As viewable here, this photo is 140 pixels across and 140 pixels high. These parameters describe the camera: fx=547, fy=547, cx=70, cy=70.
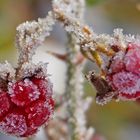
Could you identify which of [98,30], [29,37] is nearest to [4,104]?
[29,37]

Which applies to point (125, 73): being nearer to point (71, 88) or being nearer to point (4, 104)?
point (4, 104)

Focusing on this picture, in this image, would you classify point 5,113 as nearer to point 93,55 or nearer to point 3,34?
point 93,55

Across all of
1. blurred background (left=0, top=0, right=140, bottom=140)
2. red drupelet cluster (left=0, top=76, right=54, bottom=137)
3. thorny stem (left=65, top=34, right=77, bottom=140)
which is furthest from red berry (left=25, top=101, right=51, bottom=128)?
blurred background (left=0, top=0, right=140, bottom=140)

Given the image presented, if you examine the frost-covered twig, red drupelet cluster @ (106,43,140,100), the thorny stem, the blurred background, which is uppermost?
the blurred background

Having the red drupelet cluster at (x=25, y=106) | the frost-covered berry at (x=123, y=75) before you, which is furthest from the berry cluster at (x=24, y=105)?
the frost-covered berry at (x=123, y=75)

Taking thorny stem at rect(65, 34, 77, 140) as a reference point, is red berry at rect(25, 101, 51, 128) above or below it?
below

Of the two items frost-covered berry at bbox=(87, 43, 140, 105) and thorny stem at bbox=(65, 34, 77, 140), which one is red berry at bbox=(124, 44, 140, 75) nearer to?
frost-covered berry at bbox=(87, 43, 140, 105)

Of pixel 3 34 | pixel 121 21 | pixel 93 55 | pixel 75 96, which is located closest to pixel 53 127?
pixel 75 96

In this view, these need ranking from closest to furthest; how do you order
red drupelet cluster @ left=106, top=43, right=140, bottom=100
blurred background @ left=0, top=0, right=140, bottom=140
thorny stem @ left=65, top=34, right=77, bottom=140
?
red drupelet cluster @ left=106, top=43, right=140, bottom=100 < thorny stem @ left=65, top=34, right=77, bottom=140 < blurred background @ left=0, top=0, right=140, bottom=140
